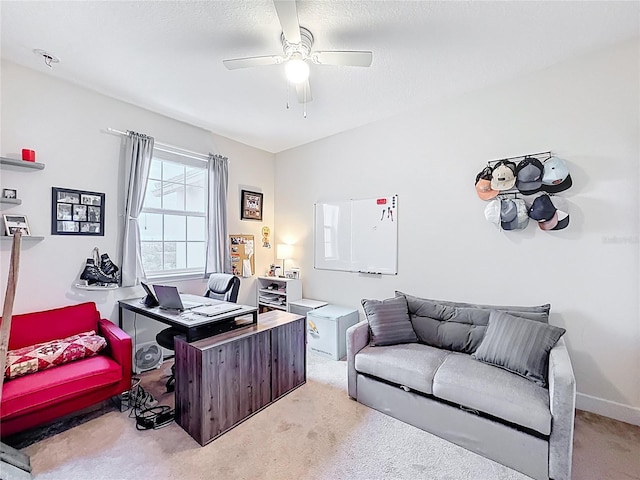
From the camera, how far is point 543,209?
241 cm

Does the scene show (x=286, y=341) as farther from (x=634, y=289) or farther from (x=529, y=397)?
(x=634, y=289)

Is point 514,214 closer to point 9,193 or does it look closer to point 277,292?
point 277,292

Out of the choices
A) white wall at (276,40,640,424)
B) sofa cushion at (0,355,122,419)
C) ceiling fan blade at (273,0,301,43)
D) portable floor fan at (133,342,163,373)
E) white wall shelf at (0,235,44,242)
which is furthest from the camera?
portable floor fan at (133,342,163,373)

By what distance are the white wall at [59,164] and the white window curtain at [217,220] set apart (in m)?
0.73

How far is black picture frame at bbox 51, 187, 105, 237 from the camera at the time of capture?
102 inches

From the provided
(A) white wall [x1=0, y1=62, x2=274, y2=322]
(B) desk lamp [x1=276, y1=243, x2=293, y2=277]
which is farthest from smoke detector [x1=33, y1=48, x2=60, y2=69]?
(B) desk lamp [x1=276, y1=243, x2=293, y2=277]

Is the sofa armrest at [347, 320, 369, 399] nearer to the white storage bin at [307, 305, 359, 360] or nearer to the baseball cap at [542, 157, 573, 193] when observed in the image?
the white storage bin at [307, 305, 359, 360]

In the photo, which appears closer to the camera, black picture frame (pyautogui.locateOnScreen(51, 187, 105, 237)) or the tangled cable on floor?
the tangled cable on floor

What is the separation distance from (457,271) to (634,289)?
4.06ft

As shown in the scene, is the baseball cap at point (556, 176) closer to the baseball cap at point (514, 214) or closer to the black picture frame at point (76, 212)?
the baseball cap at point (514, 214)

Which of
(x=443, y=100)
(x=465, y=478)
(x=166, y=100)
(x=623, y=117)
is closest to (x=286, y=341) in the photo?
(x=465, y=478)

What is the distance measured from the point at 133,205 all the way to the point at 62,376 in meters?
1.65

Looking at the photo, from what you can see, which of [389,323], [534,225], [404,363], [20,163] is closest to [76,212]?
[20,163]

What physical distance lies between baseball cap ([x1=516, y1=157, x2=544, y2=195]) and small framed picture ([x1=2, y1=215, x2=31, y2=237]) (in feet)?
13.6
